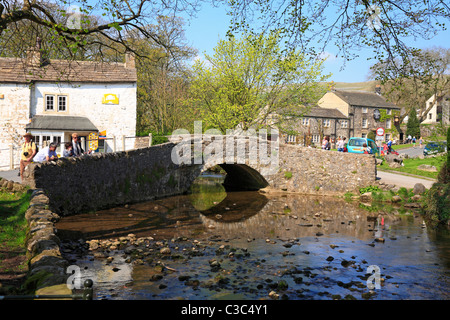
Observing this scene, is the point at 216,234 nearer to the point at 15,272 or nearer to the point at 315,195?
the point at 15,272

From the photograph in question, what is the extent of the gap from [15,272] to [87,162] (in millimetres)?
8221

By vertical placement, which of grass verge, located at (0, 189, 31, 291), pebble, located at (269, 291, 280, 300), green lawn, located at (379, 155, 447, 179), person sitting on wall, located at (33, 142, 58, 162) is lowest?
pebble, located at (269, 291, 280, 300)

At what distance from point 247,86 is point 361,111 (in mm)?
35360

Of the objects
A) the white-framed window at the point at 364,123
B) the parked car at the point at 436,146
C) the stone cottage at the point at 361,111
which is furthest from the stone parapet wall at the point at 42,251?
the white-framed window at the point at 364,123

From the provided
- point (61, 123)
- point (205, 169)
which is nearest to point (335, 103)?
point (61, 123)

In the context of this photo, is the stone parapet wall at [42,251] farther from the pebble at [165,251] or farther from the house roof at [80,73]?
the house roof at [80,73]

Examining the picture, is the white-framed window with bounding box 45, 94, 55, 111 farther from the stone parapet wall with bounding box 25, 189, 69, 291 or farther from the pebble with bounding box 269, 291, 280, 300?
the pebble with bounding box 269, 291, 280, 300

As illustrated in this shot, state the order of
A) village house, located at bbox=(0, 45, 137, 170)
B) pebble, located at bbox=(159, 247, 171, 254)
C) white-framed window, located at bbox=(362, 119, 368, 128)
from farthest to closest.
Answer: white-framed window, located at bbox=(362, 119, 368, 128) → village house, located at bbox=(0, 45, 137, 170) → pebble, located at bbox=(159, 247, 171, 254)

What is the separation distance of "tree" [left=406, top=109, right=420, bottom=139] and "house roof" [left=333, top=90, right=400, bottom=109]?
3514 mm

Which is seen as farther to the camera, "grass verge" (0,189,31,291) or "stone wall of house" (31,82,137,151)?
"stone wall of house" (31,82,137,151)

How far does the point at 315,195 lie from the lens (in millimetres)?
21438

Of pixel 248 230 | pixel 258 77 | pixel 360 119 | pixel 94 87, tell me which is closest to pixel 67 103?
pixel 94 87

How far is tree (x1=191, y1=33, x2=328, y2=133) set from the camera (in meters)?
26.7

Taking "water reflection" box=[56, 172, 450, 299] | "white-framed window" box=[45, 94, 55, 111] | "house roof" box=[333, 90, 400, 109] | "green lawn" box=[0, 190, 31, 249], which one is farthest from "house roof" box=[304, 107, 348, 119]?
"green lawn" box=[0, 190, 31, 249]
